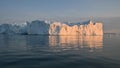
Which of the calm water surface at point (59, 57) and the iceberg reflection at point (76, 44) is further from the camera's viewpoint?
the iceberg reflection at point (76, 44)

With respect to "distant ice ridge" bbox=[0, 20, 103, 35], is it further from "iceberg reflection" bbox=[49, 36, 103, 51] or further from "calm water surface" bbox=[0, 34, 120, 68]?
"calm water surface" bbox=[0, 34, 120, 68]

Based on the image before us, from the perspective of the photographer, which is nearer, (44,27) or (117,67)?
(117,67)

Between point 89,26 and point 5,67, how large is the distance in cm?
9504

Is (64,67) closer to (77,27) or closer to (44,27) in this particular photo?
(44,27)

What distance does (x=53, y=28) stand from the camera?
92.0 m

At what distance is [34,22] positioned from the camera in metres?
92.2

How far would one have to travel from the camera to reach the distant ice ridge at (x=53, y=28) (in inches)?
3609

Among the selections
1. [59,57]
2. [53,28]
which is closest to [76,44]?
[59,57]

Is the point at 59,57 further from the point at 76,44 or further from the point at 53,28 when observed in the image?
the point at 53,28

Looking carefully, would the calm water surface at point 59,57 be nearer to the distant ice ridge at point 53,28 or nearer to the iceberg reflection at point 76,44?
the iceberg reflection at point 76,44

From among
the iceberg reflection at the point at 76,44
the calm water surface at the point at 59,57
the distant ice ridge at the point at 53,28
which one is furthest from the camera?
the distant ice ridge at the point at 53,28

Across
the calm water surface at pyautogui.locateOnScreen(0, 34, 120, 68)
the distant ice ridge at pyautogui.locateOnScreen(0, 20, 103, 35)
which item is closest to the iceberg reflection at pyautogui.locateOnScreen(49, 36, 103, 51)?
the calm water surface at pyautogui.locateOnScreen(0, 34, 120, 68)

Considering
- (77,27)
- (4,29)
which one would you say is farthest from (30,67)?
(4,29)

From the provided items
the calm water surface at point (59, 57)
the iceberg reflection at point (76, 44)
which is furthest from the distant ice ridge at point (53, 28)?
the calm water surface at point (59, 57)
